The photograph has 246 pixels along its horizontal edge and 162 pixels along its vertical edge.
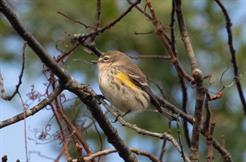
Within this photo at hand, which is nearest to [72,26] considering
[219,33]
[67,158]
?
[219,33]

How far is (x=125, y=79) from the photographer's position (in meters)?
4.84

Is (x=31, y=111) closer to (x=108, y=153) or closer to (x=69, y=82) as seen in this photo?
(x=69, y=82)

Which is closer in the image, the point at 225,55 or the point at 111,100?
the point at 111,100

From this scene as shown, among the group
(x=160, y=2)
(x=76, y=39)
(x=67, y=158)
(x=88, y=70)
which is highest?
(x=160, y=2)

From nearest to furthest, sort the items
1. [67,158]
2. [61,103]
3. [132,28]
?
1. [67,158]
2. [61,103]
3. [132,28]

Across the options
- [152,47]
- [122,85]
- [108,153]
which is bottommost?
[108,153]

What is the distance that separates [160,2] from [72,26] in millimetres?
833

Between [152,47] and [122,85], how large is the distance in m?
2.36

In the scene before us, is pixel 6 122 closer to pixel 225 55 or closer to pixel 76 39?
pixel 76 39

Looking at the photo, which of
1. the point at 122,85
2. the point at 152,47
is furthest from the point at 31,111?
the point at 152,47

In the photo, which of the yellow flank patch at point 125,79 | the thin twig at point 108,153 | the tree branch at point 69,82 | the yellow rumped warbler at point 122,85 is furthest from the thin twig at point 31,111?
the yellow flank patch at point 125,79

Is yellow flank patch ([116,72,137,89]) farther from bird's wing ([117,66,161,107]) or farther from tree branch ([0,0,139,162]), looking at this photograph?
tree branch ([0,0,139,162])

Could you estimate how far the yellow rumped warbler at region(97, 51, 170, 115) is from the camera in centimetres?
462

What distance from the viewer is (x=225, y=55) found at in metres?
7.28
